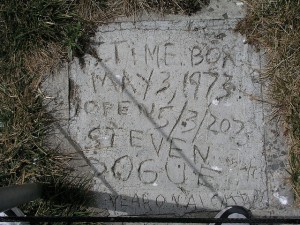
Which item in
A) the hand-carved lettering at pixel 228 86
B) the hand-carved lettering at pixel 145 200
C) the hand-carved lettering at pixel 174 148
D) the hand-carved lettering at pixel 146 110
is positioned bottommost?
the hand-carved lettering at pixel 145 200

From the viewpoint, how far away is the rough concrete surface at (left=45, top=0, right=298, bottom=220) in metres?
2.75

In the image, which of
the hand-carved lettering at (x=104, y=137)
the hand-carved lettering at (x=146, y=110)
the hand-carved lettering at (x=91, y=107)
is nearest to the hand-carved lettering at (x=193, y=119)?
the hand-carved lettering at (x=146, y=110)

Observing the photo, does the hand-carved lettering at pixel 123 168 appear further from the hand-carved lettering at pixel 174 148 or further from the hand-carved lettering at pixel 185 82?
the hand-carved lettering at pixel 185 82

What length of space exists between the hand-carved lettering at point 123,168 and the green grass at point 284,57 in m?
0.95

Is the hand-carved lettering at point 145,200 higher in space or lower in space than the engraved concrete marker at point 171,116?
lower

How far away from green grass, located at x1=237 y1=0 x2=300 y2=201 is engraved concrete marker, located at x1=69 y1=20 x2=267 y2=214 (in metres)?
0.10

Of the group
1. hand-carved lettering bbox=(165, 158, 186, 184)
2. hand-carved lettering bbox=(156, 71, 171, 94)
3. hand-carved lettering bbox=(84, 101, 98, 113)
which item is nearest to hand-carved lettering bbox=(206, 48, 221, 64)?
hand-carved lettering bbox=(156, 71, 171, 94)

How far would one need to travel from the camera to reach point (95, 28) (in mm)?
2855

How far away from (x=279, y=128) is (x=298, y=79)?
1.03 ft

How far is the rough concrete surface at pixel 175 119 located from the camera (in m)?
2.75

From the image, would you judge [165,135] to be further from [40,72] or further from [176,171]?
[40,72]

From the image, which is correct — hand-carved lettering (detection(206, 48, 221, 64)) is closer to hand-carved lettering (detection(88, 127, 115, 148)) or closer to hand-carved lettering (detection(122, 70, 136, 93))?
hand-carved lettering (detection(122, 70, 136, 93))

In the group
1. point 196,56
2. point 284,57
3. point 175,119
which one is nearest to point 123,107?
point 175,119

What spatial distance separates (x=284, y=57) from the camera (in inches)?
108
